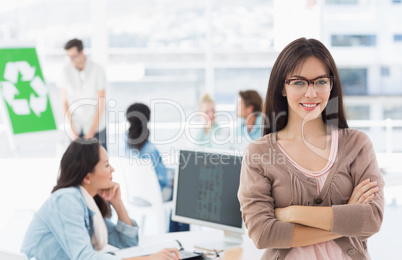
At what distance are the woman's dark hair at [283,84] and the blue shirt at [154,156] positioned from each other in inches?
92.0

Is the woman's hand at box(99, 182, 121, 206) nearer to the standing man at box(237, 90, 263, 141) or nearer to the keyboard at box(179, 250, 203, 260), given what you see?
the keyboard at box(179, 250, 203, 260)

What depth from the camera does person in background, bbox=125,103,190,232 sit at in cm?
407

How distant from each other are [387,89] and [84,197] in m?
4.90

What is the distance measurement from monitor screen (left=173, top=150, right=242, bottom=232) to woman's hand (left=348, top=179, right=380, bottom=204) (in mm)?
834

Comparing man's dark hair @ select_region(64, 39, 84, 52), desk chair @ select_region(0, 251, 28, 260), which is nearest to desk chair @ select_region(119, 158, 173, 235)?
man's dark hair @ select_region(64, 39, 84, 52)

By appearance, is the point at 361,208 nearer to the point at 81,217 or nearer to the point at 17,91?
the point at 81,217

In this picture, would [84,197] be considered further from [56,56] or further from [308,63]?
[56,56]

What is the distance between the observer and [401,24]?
6434 millimetres

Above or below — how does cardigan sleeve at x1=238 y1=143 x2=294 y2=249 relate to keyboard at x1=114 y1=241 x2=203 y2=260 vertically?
above

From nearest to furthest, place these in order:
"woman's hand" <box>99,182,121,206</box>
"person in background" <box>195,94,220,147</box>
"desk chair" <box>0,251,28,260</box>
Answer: "desk chair" <box>0,251,28,260</box>
"woman's hand" <box>99,182,121,206</box>
"person in background" <box>195,94,220,147</box>

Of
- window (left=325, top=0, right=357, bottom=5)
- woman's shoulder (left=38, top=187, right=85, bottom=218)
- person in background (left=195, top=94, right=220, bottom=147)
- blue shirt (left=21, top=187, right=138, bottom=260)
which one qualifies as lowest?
blue shirt (left=21, top=187, right=138, bottom=260)

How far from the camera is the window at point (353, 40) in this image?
6410mm

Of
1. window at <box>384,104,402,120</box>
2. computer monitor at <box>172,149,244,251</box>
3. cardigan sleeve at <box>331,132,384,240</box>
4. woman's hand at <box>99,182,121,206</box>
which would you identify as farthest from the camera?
window at <box>384,104,402,120</box>

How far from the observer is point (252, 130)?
428 centimetres
